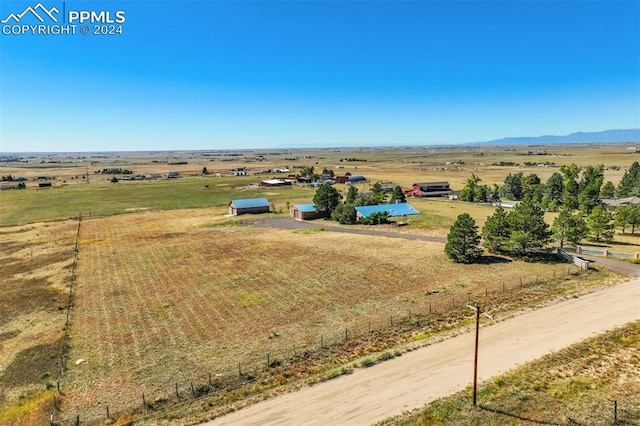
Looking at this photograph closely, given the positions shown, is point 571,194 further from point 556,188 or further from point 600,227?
point 600,227

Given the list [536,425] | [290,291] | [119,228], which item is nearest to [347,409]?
[536,425]

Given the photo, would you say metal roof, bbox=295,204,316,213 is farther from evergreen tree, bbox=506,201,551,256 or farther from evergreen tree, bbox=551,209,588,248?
evergreen tree, bbox=551,209,588,248

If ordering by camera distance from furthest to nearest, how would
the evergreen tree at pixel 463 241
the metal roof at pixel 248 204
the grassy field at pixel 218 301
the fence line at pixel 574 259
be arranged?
the metal roof at pixel 248 204 < the evergreen tree at pixel 463 241 < the fence line at pixel 574 259 < the grassy field at pixel 218 301

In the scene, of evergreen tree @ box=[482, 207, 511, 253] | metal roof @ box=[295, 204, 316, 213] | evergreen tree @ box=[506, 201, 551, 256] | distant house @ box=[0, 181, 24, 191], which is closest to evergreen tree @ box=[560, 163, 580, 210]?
evergreen tree @ box=[506, 201, 551, 256]

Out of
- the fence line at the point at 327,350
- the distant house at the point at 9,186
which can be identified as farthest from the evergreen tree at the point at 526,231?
the distant house at the point at 9,186

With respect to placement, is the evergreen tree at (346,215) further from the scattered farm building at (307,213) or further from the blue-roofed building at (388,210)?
the scattered farm building at (307,213)

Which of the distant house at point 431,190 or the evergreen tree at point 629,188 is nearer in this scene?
the evergreen tree at point 629,188

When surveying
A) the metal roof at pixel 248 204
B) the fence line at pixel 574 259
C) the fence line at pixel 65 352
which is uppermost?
the metal roof at pixel 248 204

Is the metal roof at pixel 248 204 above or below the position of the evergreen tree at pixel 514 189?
below

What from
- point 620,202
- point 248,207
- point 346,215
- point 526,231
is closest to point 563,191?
point 620,202
